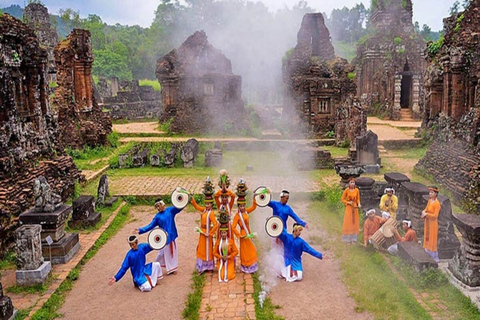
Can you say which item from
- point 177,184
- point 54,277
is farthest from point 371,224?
point 177,184

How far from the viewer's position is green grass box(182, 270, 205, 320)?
5704mm

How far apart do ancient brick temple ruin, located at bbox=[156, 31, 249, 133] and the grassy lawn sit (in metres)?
13.6

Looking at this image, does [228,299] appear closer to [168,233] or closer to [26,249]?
[168,233]

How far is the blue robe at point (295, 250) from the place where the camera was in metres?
6.59

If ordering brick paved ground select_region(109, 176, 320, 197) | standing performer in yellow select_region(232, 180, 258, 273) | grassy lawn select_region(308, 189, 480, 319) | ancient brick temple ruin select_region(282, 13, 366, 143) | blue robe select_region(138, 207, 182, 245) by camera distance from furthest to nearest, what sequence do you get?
1. ancient brick temple ruin select_region(282, 13, 366, 143)
2. brick paved ground select_region(109, 176, 320, 197)
3. blue robe select_region(138, 207, 182, 245)
4. standing performer in yellow select_region(232, 180, 258, 273)
5. grassy lawn select_region(308, 189, 480, 319)

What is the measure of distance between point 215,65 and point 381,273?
1611cm

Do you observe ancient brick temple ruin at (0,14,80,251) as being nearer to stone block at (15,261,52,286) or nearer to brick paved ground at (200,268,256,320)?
stone block at (15,261,52,286)

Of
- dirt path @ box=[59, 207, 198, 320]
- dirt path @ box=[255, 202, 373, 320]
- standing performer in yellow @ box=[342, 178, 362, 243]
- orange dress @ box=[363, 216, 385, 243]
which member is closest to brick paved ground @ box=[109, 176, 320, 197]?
standing performer in yellow @ box=[342, 178, 362, 243]

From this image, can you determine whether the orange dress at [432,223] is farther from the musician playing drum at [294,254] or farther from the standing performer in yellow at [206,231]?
the standing performer in yellow at [206,231]

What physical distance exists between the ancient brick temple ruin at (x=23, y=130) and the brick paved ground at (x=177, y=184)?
1506mm

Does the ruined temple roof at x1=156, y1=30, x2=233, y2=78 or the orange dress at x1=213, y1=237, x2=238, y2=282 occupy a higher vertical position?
the ruined temple roof at x1=156, y1=30, x2=233, y2=78

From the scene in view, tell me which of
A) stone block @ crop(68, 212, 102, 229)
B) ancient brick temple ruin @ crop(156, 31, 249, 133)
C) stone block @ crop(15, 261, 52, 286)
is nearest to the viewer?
stone block @ crop(15, 261, 52, 286)

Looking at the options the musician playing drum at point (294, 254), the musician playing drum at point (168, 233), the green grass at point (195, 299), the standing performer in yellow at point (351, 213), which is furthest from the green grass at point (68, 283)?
the standing performer in yellow at point (351, 213)

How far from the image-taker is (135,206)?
36.2 feet
